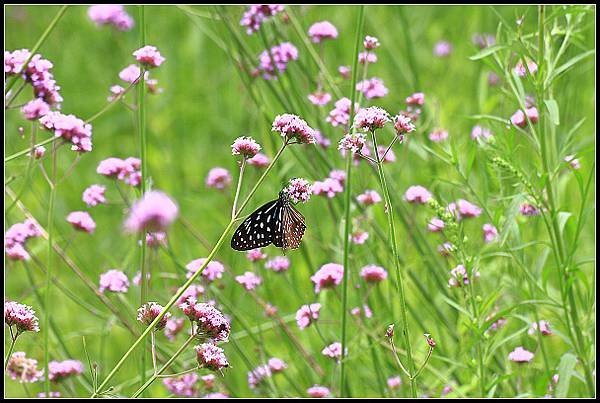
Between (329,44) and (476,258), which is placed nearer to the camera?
(476,258)

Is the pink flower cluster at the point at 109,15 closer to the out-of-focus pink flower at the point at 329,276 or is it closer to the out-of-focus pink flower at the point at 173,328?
the out-of-focus pink flower at the point at 173,328

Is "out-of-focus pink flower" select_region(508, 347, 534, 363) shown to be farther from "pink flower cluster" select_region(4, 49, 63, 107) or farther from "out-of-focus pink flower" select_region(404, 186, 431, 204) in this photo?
"pink flower cluster" select_region(4, 49, 63, 107)

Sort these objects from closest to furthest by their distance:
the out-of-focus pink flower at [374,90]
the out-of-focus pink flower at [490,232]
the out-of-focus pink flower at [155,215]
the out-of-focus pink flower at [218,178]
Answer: the out-of-focus pink flower at [155,215]
the out-of-focus pink flower at [374,90]
the out-of-focus pink flower at [490,232]
the out-of-focus pink flower at [218,178]

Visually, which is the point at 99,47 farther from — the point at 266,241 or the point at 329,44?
the point at 266,241

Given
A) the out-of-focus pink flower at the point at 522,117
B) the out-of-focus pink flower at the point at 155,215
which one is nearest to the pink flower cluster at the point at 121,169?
the out-of-focus pink flower at the point at 522,117

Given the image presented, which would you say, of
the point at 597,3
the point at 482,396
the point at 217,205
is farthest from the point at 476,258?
the point at 217,205

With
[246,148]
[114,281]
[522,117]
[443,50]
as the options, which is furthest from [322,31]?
[443,50]

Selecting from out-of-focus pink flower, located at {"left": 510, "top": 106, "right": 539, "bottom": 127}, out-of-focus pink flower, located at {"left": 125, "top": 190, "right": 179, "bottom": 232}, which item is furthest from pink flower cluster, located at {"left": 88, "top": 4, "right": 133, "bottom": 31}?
out-of-focus pink flower, located at {"left": 125, "top": 190, "right": 179, "bottom": 232}
